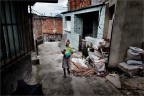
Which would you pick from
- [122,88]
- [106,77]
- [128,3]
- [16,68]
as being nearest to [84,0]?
[128,3]

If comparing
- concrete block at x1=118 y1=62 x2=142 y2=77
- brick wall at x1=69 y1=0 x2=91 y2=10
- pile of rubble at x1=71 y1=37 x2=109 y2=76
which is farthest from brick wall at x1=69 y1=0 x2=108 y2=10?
concrete block at x1=118 y1=62 x2=142 y2=77

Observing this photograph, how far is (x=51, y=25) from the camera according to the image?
19969 mm

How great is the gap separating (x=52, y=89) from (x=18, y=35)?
A: 2402mm

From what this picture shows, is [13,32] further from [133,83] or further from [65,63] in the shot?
[133,83]

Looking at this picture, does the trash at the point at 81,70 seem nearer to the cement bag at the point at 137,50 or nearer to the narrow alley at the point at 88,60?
the narrow alley at the point at 88,60

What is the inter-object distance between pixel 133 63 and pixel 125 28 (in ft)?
5.83

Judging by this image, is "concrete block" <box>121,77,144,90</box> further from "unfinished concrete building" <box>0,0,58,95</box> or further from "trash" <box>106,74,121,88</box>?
"unfinished concrete building" <box>0,0,58,95</box>

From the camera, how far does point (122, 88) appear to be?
4.95 m

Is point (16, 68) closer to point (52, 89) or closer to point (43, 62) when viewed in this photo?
point (52, 89)

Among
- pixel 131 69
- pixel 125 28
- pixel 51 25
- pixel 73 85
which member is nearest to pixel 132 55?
pixel 131 69

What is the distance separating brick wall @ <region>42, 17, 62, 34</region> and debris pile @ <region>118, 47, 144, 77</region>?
15.2 meters

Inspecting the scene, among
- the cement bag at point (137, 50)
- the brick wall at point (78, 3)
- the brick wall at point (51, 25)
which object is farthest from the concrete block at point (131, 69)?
the brick wall at point (51, 25)

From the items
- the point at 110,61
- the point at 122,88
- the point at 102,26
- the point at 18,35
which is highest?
the point at 102,26

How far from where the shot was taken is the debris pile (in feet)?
19.1
